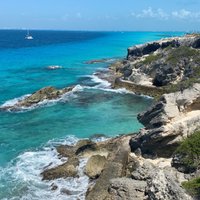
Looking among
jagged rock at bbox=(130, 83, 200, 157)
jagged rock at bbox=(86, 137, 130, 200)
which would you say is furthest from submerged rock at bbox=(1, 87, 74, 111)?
jagged rock at bbox=(130, 83, 200, 157)

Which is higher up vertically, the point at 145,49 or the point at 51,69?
the point at 145,49

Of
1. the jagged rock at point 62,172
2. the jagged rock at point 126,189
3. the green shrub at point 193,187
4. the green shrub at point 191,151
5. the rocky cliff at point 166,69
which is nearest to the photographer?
the green shrub at point 193,187

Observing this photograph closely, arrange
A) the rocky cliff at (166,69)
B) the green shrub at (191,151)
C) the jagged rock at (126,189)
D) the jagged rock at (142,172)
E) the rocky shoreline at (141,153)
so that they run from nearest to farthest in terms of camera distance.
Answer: the jagged rock at (126,189) < the rocky shoreline at (141,153) < the green shrub at (191,151) < the jagged rock at (142,172) < the rocky cliff at (166,69)

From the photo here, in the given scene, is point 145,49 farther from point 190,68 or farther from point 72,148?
point 72,148

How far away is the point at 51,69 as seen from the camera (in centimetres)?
10294

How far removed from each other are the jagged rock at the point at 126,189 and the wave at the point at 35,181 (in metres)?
4.02

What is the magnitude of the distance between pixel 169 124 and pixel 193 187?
11075 millimetres

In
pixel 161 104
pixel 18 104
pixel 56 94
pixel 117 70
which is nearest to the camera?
pixel 161 104

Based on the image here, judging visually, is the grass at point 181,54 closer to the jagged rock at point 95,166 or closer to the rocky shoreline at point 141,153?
the rocky shoreline at point 141,153

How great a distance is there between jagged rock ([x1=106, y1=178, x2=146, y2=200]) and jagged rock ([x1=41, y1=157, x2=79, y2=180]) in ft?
23.0

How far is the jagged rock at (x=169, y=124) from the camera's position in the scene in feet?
A: 107

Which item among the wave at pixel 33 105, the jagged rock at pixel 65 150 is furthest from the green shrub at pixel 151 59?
the jagged rock at pixel 65 150

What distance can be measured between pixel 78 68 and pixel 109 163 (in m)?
73.1

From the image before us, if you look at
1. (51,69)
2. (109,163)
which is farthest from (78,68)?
(109,163)
